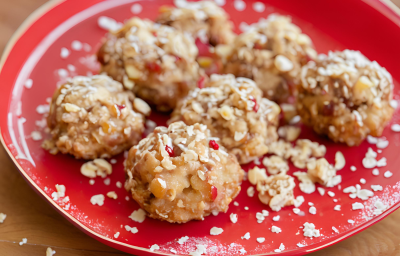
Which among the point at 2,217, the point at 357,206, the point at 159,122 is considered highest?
the point at 357,206

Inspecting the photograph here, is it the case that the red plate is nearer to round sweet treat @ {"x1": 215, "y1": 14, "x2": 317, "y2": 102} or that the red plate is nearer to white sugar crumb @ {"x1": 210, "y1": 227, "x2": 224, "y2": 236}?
white sugar crumb @ {"x1": 210, "y1": 227, "x2": 224, "y2": 236}

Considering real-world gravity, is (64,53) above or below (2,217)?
above

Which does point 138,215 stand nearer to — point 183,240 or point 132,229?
point 132,229

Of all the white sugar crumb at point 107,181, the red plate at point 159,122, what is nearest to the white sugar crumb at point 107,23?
the red plate at point 159,122

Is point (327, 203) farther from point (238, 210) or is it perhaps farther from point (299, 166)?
point (238, 210)

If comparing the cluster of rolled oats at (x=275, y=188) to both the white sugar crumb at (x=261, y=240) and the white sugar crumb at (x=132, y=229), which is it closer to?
the white sugar crumb at (x=261, y=240)

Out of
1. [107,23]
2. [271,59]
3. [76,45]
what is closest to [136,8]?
[107,23]

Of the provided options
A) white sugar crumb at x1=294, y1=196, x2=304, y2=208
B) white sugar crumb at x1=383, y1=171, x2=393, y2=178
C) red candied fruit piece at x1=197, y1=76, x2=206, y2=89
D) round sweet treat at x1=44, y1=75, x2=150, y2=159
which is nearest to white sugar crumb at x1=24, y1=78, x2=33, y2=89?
round sweet treat at x1=44, y1=75, x2=150, y2=159
